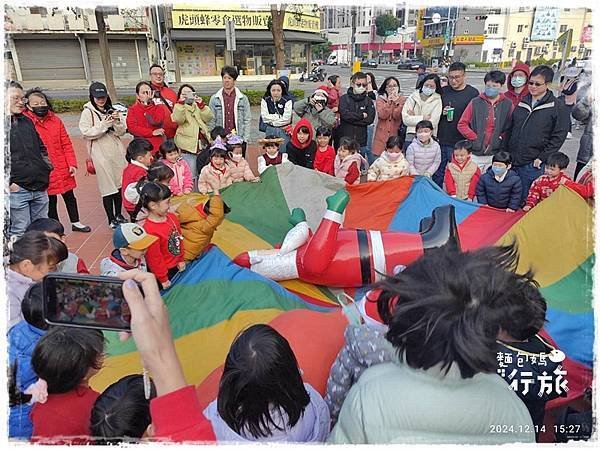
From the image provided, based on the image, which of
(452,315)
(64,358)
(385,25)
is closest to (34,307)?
(64,358)

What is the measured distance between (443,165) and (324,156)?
129 centimetres

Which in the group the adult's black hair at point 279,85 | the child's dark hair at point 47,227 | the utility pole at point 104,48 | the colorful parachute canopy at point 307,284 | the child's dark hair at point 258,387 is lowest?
the colorful parachute canopy at point 307,284

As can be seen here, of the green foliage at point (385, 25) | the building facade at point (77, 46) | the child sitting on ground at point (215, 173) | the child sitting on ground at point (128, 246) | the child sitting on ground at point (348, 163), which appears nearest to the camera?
the child sitting on ground at point (128, 246)

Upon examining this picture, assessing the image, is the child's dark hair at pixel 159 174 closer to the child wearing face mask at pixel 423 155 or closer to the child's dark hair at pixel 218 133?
the child's dark hair at pixel 218 133

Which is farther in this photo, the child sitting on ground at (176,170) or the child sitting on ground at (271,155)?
the child sitting on ground at (271,155)

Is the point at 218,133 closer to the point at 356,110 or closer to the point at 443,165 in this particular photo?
the point at 356,110

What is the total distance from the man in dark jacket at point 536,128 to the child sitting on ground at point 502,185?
408 mm

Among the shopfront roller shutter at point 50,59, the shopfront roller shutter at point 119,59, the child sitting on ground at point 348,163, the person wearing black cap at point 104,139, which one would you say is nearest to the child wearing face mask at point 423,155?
the child sitting on ground at point 348,163

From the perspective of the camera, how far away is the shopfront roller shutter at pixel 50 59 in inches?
792

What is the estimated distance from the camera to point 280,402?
4.03 ft

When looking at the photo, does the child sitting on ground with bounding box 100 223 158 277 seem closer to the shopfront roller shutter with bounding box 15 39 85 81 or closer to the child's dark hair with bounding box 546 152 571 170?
the child's dark hair with bounding box 546 152 571 170

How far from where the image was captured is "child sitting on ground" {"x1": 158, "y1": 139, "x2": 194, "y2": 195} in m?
3.85

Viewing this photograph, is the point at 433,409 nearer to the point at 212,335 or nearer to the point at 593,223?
the point at 212,335

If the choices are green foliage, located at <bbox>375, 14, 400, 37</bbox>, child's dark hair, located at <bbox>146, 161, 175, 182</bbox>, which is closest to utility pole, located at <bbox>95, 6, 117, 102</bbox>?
child's dark hair, located at <bbox>146, 161, 175, 182</bbox>
